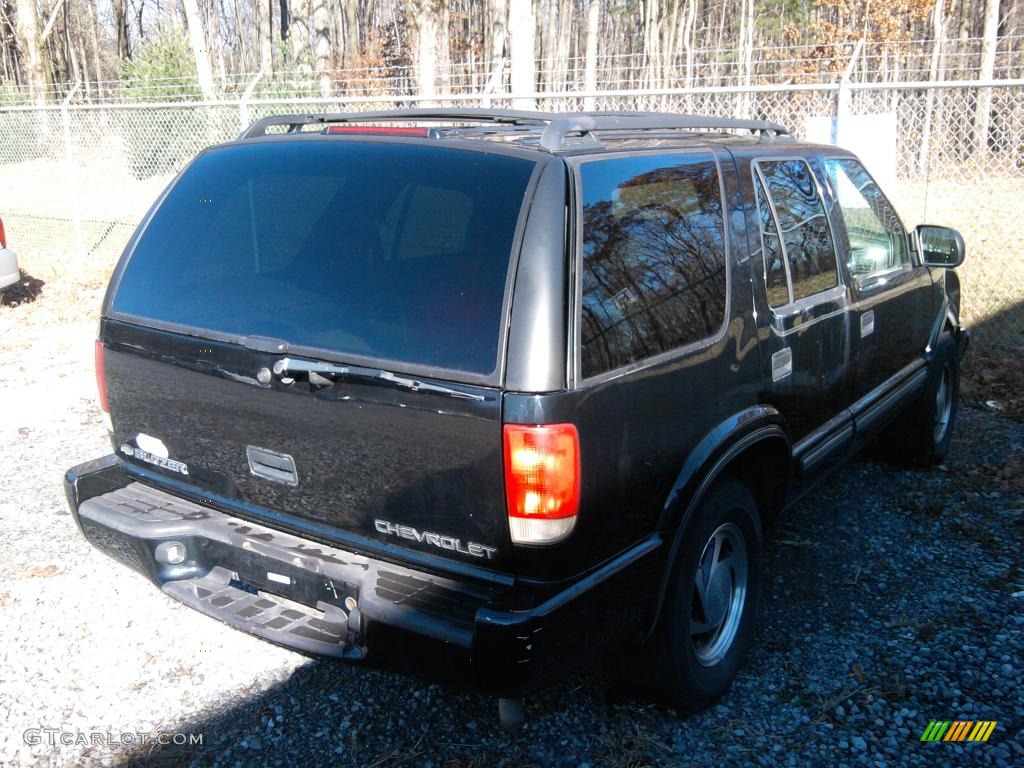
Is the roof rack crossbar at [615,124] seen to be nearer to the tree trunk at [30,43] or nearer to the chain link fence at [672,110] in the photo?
the chain link fence at [672,110]

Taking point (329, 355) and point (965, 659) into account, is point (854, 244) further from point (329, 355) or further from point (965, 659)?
point (329, 355)

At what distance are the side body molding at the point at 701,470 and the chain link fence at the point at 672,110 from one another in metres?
4.56

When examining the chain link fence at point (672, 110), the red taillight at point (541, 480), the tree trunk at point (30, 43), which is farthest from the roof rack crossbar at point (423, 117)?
the tree trunk at point (30, 43)

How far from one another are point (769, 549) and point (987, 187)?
18.1ft

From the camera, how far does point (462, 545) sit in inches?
95.1

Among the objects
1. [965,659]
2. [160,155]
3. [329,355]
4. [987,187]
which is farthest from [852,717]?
[160,155]

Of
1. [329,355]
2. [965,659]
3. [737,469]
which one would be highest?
[329,355]

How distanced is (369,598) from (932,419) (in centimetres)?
381

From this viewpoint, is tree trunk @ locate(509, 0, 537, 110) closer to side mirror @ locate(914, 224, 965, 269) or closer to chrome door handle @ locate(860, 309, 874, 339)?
side mirror @ locate(914, 224, 965, 269)

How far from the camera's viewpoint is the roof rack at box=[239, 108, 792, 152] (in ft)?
9.00

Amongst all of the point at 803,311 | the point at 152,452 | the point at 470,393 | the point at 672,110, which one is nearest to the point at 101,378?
the point at 152,452

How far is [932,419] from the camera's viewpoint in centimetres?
511

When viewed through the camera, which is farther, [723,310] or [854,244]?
[854,244]

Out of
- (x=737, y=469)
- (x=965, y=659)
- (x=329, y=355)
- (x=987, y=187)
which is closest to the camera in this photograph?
(x=329, y=355)
